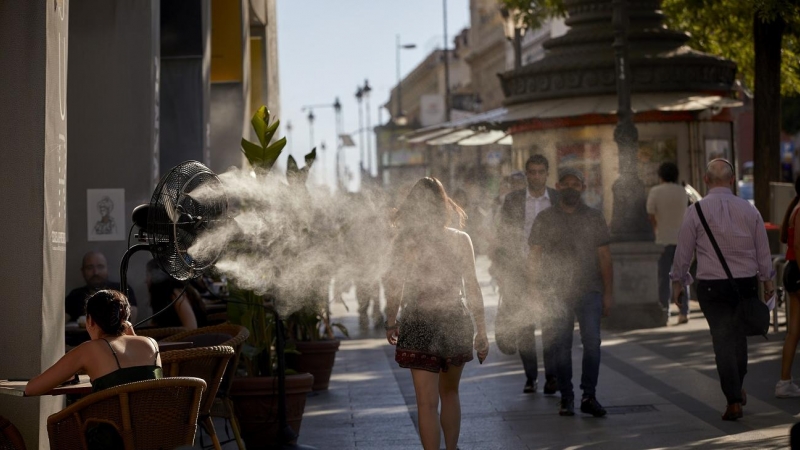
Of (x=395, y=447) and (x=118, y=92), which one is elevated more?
(x=118, y=92)

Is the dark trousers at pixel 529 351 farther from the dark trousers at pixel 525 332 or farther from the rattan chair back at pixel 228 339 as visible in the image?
the rattan chair back at pixel 228 339

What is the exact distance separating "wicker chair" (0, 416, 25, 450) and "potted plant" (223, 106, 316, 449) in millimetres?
2388

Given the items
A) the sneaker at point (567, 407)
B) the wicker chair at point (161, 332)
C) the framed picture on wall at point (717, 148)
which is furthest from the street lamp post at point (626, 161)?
the wicker chair at point (161, 332)

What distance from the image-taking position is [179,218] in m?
7.25

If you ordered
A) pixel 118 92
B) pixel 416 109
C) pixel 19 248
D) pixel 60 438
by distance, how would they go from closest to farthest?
pixel 60 438
pixel 19 248
pixel 118 92
pixel 416 109

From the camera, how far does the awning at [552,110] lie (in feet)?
69.7

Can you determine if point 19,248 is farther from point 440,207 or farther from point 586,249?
point 586,249

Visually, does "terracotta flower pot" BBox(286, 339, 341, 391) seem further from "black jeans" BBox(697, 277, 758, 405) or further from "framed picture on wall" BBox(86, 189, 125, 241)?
"black jeans" BBox(697, 277, 758, 405)

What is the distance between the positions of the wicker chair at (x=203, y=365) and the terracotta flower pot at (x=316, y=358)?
4.41 meters

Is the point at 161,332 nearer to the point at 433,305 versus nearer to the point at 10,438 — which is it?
the point at 433,305

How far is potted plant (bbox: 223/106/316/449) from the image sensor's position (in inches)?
360

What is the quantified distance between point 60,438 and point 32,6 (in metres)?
2.57

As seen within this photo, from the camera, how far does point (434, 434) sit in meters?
7.72

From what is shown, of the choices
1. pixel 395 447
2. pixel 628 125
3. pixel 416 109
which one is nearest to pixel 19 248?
pixel 395 447
